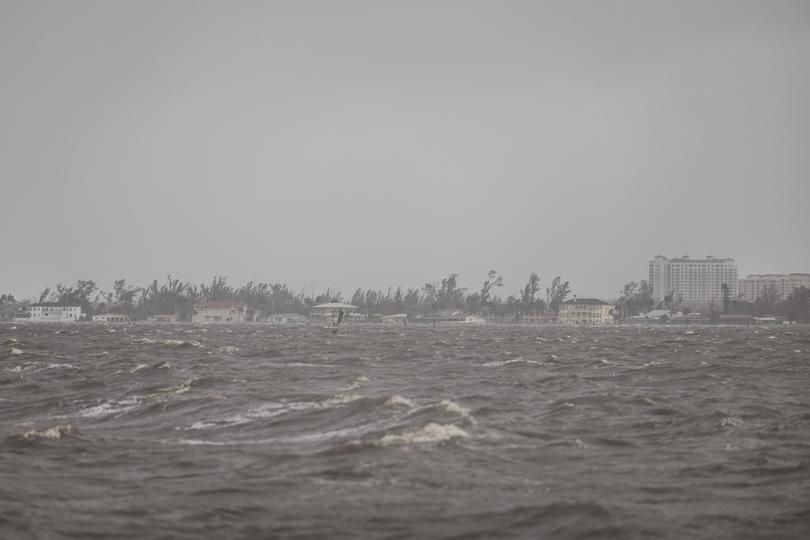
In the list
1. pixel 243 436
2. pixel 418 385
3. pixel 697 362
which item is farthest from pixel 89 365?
pixel 697 362

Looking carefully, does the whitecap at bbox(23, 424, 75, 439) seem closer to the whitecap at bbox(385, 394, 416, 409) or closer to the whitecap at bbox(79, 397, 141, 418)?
the whitecap at bbox(79, 397, 141, 418)

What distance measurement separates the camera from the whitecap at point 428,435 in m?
20.7

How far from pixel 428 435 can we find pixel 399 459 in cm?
310

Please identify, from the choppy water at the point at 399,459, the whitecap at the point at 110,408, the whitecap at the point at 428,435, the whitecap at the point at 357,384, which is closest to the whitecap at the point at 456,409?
the choppy water at the point at 399,459

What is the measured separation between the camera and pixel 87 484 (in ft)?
53.0

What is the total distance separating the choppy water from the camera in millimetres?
13547

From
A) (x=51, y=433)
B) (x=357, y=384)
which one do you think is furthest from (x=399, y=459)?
(x=357, y=384)

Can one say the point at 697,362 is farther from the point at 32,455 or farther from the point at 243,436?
the point at 32,455

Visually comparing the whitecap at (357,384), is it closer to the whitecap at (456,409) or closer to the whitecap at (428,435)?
the whitecap at (456,409)

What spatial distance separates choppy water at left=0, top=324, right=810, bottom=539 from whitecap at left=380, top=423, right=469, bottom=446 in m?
0.07

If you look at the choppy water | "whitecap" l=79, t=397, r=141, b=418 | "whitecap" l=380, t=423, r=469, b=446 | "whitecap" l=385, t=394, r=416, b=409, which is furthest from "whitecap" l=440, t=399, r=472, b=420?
"whitecap" l=79, t=397, r=141, b=418

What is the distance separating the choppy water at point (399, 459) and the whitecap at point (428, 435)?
0.23 feet

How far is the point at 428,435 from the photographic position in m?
21.6

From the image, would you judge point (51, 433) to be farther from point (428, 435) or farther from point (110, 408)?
point (428, 435)
